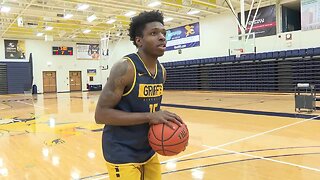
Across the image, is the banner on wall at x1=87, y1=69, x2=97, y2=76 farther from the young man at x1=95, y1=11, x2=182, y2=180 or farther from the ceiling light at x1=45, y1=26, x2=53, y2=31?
the young man at x1=95, y1=11, x2=182, y2=180

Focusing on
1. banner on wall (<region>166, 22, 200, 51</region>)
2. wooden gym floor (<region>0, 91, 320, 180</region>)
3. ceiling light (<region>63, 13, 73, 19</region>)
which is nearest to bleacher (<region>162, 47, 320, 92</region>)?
banner on wall (<region>166, 22, 200, 51</region>)

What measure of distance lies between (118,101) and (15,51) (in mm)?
26769

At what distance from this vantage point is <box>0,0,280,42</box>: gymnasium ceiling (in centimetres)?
1588

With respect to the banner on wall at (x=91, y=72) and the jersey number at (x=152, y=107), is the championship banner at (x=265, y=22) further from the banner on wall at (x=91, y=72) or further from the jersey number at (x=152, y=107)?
the banner on wall at (x=91, y=72)

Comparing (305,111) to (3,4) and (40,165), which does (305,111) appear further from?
(3,4)

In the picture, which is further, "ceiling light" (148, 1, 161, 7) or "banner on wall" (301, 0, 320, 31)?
"ceiling light" (148, 1, 161, 7)

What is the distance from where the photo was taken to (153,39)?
5.06 feet

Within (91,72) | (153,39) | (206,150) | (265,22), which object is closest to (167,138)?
(153,39)

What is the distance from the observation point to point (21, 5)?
16125 millimetres

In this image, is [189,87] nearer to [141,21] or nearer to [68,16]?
Result: [68,16]

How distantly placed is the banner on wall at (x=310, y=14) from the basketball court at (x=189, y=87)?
0.22 ft

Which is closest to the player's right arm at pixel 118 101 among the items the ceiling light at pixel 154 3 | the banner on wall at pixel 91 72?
the ceiling light at pixel 154 3

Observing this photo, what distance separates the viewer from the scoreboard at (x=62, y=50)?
2669cm

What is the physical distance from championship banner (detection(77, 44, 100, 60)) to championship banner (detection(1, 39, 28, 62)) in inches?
194
